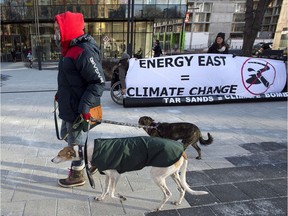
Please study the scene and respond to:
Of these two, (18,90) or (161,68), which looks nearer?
(161,68)

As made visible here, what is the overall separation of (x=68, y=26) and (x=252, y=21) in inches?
442

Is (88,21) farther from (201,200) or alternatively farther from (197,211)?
(197,211)

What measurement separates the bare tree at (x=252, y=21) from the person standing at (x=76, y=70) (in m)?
10.8

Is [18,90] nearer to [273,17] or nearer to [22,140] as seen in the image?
[22,140]

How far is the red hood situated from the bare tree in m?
10.8

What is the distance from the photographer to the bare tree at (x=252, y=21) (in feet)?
37.1

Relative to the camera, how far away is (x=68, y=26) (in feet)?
8.89

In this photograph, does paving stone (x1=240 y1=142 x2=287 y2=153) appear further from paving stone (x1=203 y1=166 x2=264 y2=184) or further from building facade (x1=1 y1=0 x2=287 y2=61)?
building facade (x1=1 y1=0 x2=287 y2=61)

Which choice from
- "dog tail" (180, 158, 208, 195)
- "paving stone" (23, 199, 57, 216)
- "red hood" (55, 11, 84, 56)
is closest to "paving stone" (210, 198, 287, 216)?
"dog tail" (180, 158, 208, 195)

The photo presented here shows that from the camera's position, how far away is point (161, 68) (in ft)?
25.0

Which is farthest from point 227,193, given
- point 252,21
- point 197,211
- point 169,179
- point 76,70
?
point 252,21

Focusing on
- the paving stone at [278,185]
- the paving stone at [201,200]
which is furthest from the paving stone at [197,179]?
the paving stone at [278,185]

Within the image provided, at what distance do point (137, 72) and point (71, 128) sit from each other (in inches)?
183

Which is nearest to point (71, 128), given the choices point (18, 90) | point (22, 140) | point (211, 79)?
point (22, 140)
